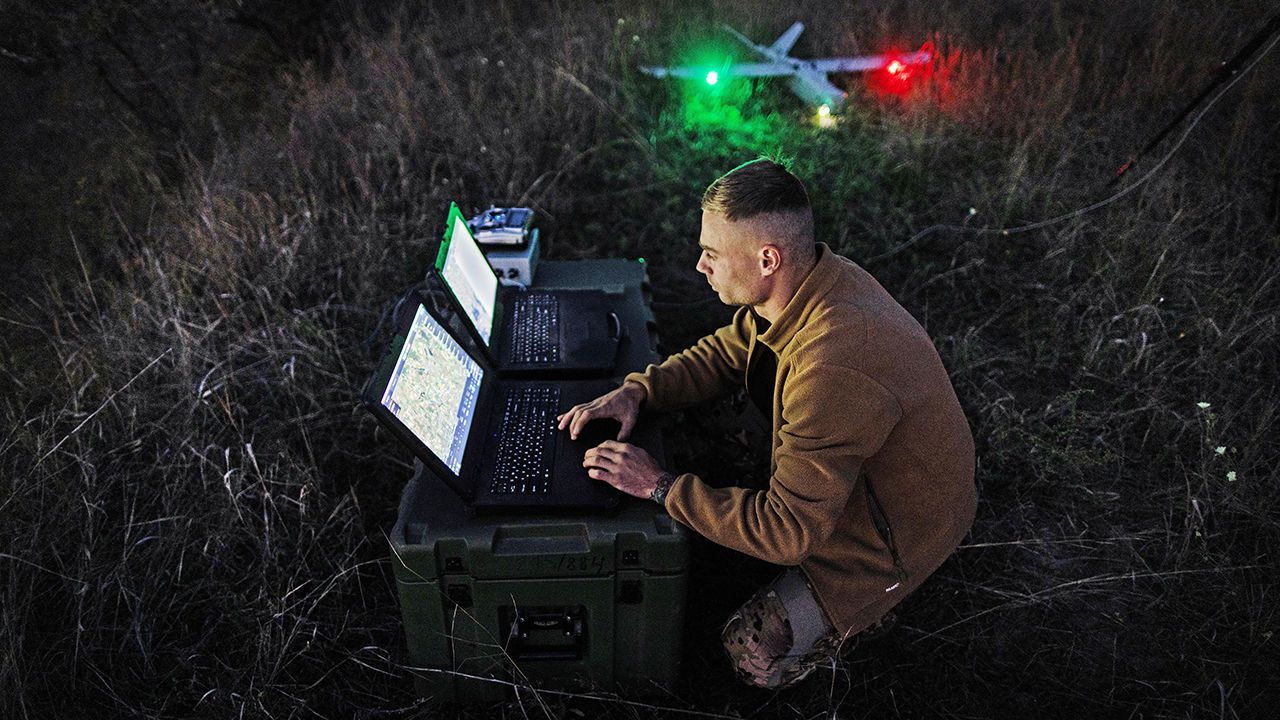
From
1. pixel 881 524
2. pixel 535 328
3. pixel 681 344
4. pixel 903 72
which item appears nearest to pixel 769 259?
pixel 881 524

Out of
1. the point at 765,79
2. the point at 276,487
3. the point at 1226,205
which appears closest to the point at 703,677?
the point at 276,487

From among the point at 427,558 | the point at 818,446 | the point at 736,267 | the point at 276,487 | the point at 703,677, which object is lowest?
the point at 703,677

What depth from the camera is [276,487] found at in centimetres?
308

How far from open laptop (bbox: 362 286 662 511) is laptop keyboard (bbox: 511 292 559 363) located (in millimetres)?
205

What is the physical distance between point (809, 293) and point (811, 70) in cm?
468

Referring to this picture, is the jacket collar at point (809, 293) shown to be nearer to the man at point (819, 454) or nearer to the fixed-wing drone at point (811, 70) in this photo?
the man at point (819, 454)

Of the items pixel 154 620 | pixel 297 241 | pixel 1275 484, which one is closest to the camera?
pixel 154 620

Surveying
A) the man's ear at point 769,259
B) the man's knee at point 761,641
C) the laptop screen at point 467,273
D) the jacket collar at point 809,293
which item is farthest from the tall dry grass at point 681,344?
the man's ear at point 769,259

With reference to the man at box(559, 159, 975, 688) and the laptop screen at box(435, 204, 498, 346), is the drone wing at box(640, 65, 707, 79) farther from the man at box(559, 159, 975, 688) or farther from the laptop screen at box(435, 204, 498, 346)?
the man at box(559, 159, 975, 688)

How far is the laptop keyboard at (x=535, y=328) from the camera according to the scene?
2922 mm

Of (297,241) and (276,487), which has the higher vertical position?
(297,241)

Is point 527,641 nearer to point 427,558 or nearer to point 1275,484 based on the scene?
point 427,558

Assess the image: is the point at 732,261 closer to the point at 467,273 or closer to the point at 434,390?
the point at 434,390

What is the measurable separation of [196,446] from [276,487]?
44 centimetres
